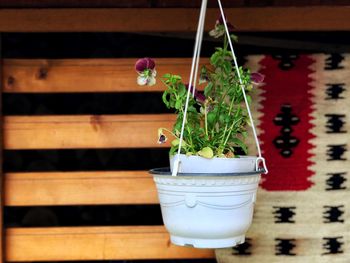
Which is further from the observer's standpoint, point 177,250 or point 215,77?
point 177,250

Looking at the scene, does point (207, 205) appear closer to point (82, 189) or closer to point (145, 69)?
point (145, 69)

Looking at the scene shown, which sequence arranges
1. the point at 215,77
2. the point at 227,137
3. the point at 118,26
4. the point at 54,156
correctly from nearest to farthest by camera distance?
1. the point at 227,137
2. the point at 215,77
3. the point at 118,26
4. the point at 54,156

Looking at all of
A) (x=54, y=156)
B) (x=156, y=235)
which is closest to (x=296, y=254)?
(x=156, y=235)

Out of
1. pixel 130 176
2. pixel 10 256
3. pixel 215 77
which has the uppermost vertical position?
pixel 215 77

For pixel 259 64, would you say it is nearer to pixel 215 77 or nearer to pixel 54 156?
pixel 215 77

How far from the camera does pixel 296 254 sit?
2562mm

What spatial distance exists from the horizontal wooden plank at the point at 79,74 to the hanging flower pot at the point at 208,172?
1.74 feet

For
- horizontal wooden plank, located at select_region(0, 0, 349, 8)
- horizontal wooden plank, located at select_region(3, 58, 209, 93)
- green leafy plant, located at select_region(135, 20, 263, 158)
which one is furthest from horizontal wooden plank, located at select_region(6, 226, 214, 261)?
horizontal wooden plank, located at select_region(0, 0, 349, 8)

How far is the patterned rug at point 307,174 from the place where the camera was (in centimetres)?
256

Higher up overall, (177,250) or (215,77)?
(215,77)

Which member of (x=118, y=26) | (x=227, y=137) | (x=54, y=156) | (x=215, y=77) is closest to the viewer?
(x=227, y=137)

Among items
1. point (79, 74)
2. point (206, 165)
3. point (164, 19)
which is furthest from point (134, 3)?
point (206, 165)

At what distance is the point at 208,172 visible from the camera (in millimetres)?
1938

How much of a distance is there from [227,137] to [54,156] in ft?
4.35
